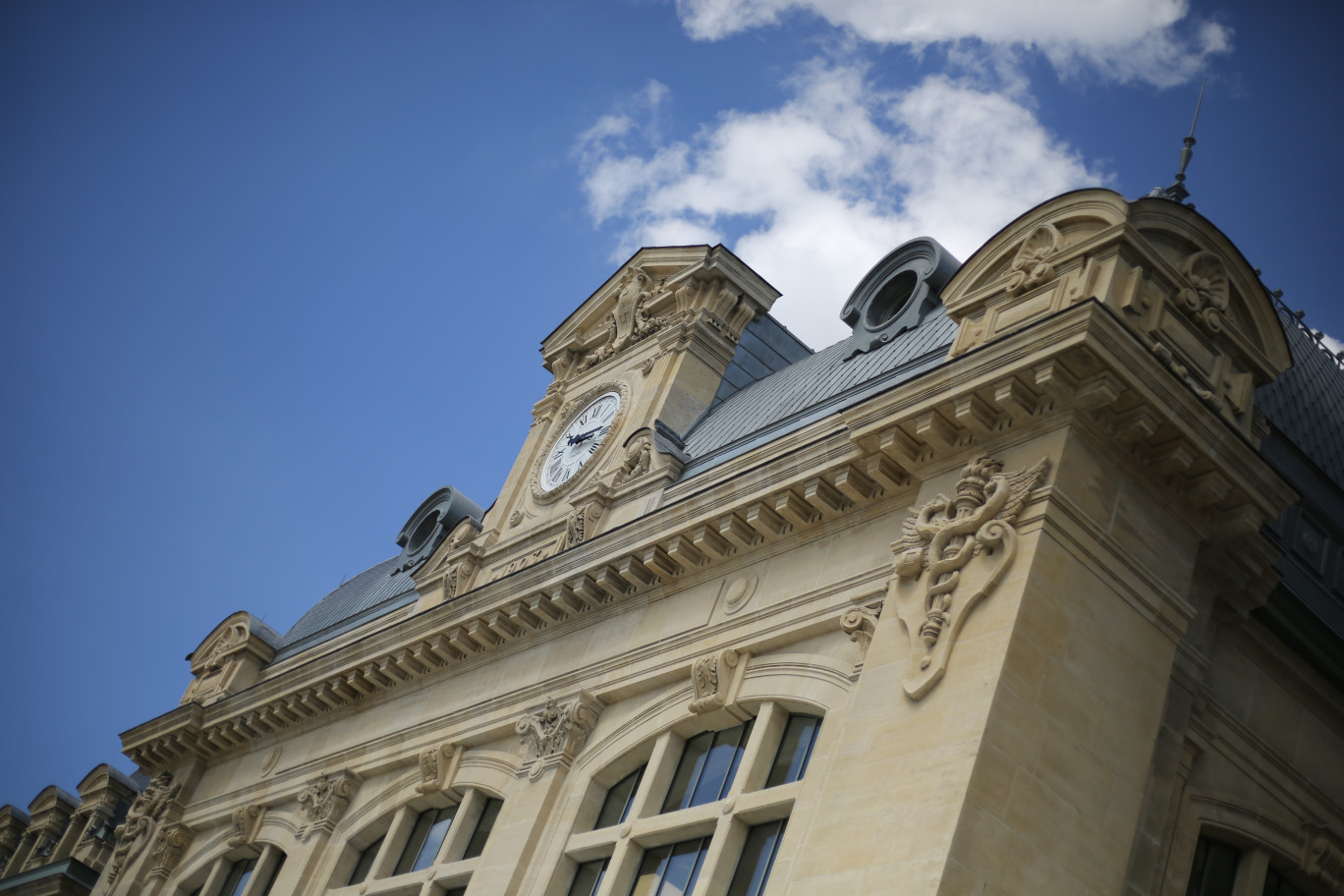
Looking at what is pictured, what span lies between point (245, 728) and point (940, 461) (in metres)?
20.1

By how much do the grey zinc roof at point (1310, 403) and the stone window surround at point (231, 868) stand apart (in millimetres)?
20393

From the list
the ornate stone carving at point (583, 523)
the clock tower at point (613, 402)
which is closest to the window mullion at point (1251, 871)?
the clock tower at point (613, 402)

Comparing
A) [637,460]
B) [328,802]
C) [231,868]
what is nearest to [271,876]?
[328,802]

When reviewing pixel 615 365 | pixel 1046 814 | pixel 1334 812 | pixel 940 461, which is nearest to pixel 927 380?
pixel 940 461

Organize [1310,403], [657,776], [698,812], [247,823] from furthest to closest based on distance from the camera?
1. [247,823]
2. [1310,403]
3. [657,776]
4. [698,812]

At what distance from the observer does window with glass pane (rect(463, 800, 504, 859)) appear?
2389 cm

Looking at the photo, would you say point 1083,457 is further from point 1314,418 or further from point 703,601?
point 1314,418

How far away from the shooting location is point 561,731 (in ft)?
74.8

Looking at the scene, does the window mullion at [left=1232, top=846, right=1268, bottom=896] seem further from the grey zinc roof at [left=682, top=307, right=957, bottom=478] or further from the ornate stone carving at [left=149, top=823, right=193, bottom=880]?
the ornate stone carving at [left=149, top=823, right=193, bottom=880]

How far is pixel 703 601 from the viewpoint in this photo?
21766mm

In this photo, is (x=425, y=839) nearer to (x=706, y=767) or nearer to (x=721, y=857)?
(x=706, y=767)

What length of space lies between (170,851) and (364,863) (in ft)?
27.8

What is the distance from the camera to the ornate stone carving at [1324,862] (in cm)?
1875

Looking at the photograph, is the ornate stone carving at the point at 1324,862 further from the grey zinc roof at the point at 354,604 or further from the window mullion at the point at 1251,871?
the grey zinc roof at the point at 354,604
